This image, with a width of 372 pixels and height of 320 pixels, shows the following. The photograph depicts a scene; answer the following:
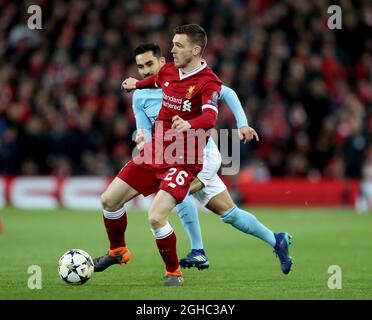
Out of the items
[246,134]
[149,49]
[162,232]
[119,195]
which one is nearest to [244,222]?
[246,134]

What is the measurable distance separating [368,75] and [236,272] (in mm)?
12874

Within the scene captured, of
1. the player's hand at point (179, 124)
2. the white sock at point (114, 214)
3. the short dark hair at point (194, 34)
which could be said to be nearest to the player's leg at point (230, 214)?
the white sock at point (114, 214)

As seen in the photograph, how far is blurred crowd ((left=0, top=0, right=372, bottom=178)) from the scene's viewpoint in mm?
20281

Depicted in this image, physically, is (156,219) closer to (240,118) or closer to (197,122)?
(197,122)

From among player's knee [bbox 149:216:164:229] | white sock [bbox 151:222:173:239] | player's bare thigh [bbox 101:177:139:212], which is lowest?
white sock [bbox 151:222:173:239]

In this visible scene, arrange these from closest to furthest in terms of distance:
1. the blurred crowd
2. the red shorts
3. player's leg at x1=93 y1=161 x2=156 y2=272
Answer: the red shorts, player's leg at x1=93 y1=161 x2=156 y2=272, the blurred crowd

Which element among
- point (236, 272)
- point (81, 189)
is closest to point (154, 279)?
point (236, 272)

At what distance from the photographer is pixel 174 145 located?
8.58m

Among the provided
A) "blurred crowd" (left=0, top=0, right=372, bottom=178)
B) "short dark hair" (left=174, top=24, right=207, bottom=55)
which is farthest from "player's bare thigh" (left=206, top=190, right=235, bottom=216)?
"blurred crowd" (left=0, top=0, right=372, bottom=178)

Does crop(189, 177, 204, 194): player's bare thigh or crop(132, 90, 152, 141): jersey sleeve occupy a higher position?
crop(132, 90, 152, 141): jersey sleeve

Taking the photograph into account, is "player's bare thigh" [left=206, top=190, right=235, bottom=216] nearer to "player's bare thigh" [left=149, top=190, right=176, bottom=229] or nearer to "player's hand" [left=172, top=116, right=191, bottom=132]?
"player's bare thigh" [left=149, top=190, right=176, bottom=229]

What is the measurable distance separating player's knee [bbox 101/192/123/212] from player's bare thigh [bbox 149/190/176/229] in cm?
71

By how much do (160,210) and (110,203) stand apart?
2.71ft

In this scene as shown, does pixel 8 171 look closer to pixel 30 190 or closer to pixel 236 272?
pixel 30 190
